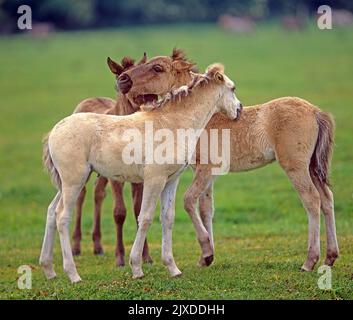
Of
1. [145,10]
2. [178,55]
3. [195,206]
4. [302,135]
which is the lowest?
[195,206]

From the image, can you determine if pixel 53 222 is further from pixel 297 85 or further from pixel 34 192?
pixel 297 85

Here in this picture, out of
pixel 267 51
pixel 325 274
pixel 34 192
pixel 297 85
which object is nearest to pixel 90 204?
pixel 34 192

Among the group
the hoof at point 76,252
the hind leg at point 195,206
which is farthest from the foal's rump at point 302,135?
the hoof at point 76,252

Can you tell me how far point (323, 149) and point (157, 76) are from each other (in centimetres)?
205

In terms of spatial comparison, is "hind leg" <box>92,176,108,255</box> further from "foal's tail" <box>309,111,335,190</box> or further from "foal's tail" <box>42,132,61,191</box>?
"foal's tail" <box>309,111,335,190</box>

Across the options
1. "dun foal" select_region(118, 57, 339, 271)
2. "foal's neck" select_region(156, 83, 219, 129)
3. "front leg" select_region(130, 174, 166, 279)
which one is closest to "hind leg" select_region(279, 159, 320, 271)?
"dun foal" select_region(118, 57, 339, 271)

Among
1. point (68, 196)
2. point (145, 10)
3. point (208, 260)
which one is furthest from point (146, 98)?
point (145, 10)

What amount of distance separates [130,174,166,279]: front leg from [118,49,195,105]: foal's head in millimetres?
1445

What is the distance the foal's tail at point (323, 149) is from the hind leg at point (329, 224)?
48 mm

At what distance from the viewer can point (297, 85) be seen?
3581 centimetres

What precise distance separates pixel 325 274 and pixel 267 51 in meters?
39.5

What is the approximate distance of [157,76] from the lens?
36.1 feet

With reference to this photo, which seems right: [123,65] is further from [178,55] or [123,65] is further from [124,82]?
[178,55]

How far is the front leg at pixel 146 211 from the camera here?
9969mm
